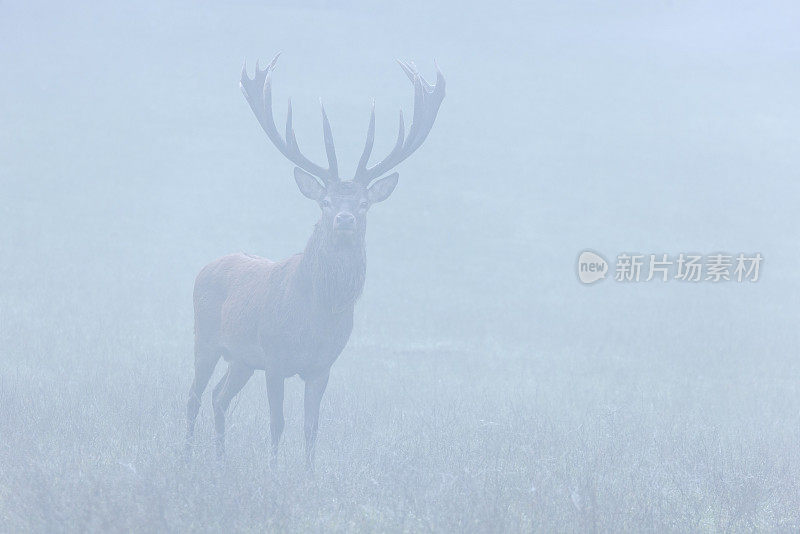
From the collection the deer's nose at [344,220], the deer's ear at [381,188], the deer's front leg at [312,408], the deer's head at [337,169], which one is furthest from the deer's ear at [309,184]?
the deer's front leg at [312,408]

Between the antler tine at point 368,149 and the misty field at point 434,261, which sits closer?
the misty field at point 434,261

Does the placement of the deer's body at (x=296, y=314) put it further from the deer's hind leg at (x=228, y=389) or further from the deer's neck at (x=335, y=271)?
the deer's hind leg at (x=228, y=389)

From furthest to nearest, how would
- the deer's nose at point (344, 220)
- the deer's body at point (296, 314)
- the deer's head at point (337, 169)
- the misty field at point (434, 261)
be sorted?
the deer's body at point (296, 314) < the deer's head at point (337, 169) < the deer's nose at point (344, 220) < the misty field at point (434, 261)

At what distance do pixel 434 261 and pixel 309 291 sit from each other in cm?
1300

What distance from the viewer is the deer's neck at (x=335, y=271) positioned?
6.20 meters

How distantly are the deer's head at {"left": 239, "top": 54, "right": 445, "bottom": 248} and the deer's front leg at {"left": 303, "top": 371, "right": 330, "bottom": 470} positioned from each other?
1.09 meters

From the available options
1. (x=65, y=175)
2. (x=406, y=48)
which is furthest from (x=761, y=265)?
(x=406, y=48)

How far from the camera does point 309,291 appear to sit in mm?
6438

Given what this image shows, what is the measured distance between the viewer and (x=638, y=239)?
2172 centimetres

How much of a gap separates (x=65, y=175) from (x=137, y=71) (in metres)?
10.4

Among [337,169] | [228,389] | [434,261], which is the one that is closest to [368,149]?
[337,169]

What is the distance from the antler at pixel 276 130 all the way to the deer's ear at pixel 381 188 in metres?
0.30

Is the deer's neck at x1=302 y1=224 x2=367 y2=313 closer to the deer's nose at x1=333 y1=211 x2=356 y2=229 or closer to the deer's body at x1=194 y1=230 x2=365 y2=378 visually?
the deer's body at x1=194 y1=230 x2=365 y2=378

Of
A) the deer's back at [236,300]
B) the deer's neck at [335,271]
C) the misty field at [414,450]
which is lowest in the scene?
the misty field at [414,450]
